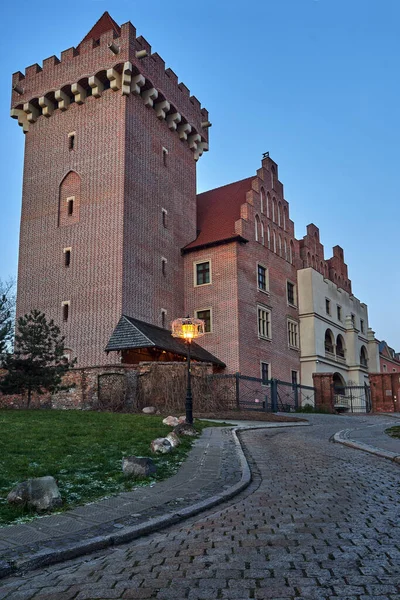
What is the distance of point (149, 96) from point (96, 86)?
3.22 meters

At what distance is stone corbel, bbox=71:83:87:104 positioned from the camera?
34.4m

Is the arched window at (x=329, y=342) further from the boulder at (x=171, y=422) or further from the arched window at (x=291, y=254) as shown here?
the boulder at (x=171, y=422)

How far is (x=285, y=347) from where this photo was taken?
39375mm

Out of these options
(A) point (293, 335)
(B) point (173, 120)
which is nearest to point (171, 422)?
(A) point (293, 335)

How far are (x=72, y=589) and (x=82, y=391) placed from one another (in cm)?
2308

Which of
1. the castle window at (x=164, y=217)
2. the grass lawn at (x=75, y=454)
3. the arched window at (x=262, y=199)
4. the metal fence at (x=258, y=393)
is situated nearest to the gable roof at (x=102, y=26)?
the castle window at (x=164, y=217)

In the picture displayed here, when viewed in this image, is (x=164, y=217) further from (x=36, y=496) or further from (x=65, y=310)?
(x=36, y=496)

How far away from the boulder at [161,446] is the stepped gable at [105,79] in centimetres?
2633

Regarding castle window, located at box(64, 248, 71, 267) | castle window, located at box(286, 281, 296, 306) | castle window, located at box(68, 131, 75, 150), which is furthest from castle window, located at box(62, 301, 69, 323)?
castle window, located at box(286, 281, 296, 306)

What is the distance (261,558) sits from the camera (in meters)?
5.04

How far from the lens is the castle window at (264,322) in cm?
3654

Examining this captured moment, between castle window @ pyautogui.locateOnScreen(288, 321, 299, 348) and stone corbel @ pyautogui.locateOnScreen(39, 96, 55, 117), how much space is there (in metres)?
21.4

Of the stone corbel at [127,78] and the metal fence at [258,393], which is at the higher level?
the stone corbel at [127,78]

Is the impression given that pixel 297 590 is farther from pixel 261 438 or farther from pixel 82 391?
pixel 82 391
